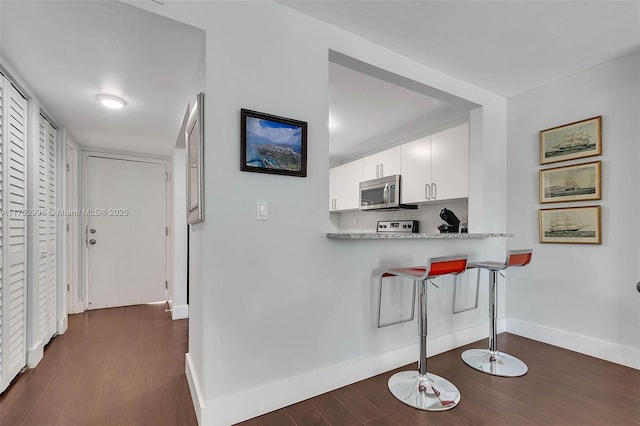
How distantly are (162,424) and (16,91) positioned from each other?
7.66ft

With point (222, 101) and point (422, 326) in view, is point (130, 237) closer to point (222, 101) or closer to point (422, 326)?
point (222, 101)

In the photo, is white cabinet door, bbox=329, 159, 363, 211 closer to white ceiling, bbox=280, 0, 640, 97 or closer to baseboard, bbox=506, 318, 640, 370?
white ceiling, bbox=280, 0, 640, 97

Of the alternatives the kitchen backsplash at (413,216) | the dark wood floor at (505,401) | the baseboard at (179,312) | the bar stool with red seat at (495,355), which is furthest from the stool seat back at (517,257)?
the baseboard at (179,312)

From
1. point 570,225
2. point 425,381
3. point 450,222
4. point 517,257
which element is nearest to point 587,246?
point 570,225

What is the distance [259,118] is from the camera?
175 centimetres

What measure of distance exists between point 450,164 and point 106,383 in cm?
346

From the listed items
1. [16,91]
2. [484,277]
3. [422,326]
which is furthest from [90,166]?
[484,277]

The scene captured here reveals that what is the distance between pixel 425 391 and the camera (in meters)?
1.91

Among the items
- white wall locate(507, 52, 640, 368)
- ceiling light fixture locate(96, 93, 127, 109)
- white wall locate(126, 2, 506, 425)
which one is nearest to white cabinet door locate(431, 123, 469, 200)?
white wall locate(507, 52, 640, 368)

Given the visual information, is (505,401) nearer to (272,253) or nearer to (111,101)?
(272,253)

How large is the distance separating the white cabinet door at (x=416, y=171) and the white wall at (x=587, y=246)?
2.60 ft

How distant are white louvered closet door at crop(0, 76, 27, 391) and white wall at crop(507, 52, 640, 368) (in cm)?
404

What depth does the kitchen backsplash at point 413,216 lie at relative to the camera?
11.9ft

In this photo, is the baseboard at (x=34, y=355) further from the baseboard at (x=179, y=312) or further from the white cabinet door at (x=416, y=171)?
the white cabinet door at (x=416, y=171)
